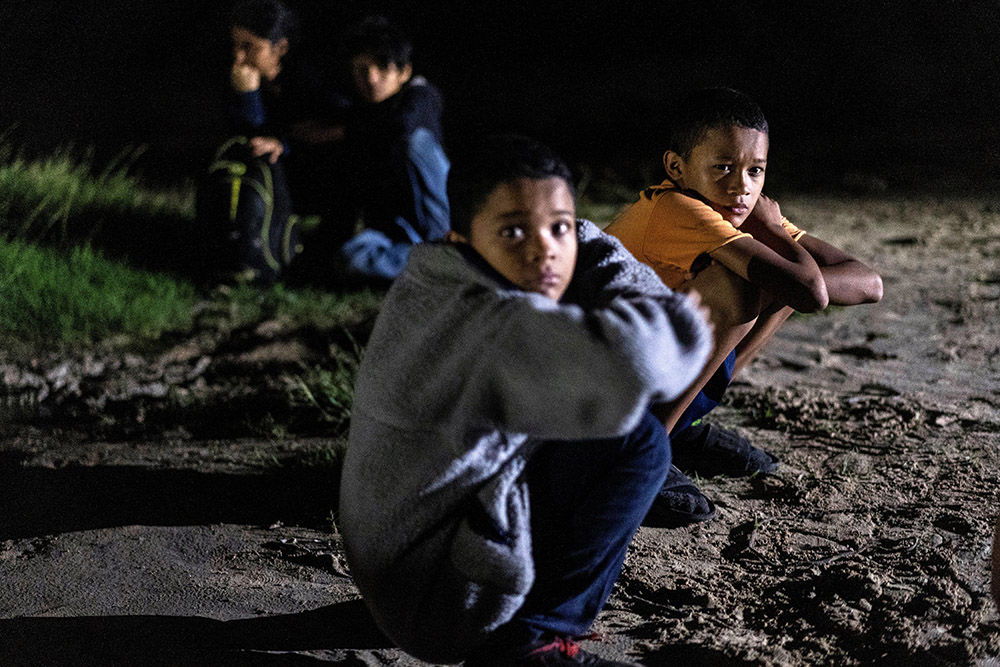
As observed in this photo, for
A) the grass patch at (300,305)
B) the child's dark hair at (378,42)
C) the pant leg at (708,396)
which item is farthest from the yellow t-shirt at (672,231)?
the child's dark hair at (378,42)

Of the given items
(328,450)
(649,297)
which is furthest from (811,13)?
(649,297)

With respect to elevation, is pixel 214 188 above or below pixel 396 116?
below

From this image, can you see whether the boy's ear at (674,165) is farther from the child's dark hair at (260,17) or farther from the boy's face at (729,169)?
the child's dark hair at (260,17)

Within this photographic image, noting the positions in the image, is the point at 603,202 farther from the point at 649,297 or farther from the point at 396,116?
the point at 649,297

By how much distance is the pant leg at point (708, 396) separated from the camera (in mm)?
2397

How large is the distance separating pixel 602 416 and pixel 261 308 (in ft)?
9.79

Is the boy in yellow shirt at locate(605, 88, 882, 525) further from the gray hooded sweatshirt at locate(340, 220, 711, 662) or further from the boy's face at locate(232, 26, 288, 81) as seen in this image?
the boy's face at locate(232, 26, 288, 81)

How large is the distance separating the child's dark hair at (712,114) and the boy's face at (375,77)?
220cm

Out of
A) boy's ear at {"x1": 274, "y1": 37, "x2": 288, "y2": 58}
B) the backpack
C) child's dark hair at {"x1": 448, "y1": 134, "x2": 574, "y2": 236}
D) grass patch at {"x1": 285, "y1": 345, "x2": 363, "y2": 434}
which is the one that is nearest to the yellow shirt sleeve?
child's dark hair at {"x1": 448, "y1": 134, "x2": 574, "y2": 236}

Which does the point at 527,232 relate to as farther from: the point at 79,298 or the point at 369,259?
the point at 79,298

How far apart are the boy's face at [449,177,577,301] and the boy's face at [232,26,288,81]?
3.12m

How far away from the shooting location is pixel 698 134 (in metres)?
2.28

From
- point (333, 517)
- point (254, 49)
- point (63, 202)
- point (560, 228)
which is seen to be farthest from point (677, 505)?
point (63, 202)

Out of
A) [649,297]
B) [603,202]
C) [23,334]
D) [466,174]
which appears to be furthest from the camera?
[603,202]
